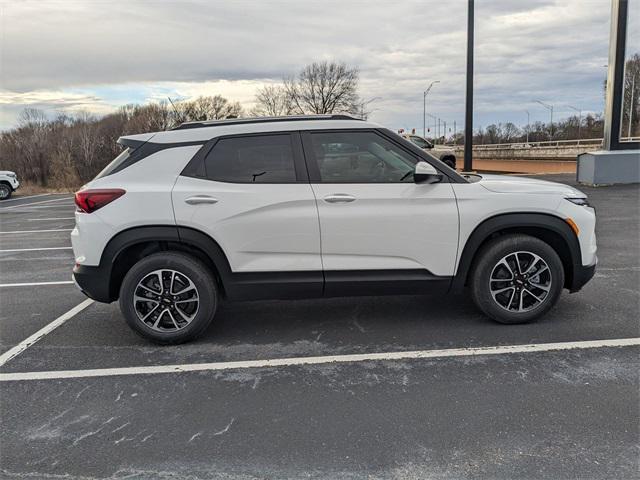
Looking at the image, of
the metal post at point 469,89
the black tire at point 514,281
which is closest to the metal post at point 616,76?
the metal post at point 469,89

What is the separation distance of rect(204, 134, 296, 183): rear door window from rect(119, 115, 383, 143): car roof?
8 cm

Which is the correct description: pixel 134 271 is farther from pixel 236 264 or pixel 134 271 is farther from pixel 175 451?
pixel 175 451

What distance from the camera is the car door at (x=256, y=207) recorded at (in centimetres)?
407

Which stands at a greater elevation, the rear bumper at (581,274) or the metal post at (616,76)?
the metal post at (616,76)

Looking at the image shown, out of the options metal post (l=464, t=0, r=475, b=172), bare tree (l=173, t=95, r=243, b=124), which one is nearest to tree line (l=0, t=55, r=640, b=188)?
bare tree (l=173, t=95, r=243, b=124)

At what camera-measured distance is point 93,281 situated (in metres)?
4.16

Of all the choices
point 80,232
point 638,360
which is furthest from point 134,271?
point 638,360

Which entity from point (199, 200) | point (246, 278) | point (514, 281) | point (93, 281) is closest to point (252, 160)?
point (199, 200)

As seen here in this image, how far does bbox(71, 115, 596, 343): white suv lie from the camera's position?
409 cm

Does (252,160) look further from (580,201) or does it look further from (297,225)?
(580,201)

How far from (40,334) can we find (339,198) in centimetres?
307

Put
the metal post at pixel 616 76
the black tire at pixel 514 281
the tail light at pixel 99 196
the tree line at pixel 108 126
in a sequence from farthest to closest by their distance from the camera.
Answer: the tree line at pixel 108 126 < the metal post at pixel 616 76 < the black tire at pixel 514 281 < the tail light at pixel 99 196

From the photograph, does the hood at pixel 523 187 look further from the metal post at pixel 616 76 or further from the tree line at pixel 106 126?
the tree line at pixel 106 126

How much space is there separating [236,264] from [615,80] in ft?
47.9
